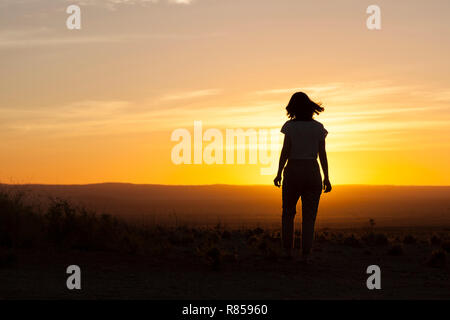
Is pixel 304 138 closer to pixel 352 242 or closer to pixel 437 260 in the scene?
pixel 437 260

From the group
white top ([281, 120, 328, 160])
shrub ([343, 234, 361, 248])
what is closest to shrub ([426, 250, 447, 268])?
Result: shrub ([343, 234, 361, 248])

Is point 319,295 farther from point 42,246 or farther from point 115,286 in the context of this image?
point 42,246

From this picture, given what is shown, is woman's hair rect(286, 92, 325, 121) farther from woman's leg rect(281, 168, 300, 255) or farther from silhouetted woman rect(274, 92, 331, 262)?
woman's leg rect(281, 168, 300, 255)

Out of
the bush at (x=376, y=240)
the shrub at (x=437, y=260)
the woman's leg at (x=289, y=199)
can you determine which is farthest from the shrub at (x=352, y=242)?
the woman's leg at (x=289, y=199)

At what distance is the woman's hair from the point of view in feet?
37.8

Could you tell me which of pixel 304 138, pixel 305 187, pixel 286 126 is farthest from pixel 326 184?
pixel 286 126

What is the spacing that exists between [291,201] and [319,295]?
232cm

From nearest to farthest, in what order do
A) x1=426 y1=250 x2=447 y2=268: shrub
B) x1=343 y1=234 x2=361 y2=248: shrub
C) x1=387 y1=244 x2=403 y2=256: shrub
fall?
x1=426 y1=250 x2=447 y2=268: shrub
x1=387 y1=244 x2=403 y2=256: shrub
x1=343 y1=234 x2=361 y2=248: shrub

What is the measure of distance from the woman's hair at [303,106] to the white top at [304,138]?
0.14 meters

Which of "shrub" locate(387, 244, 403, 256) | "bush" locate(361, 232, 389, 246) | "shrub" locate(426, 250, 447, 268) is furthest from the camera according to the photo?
"bush" locate(361, 232, 389, 246)

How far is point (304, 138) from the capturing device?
11367 millimetres
